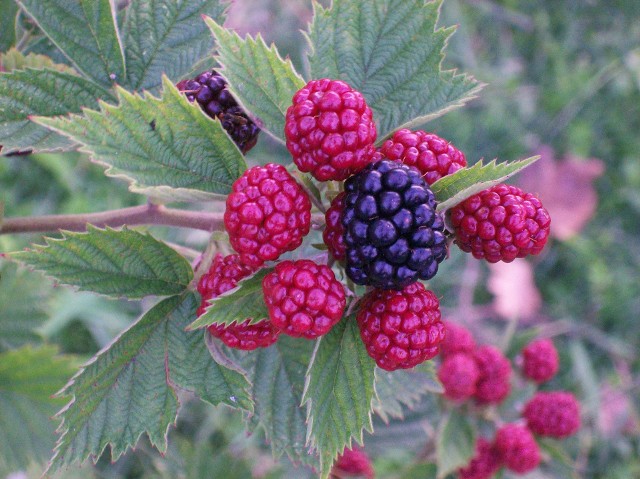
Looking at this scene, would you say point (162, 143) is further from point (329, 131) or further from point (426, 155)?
point (426, 155)

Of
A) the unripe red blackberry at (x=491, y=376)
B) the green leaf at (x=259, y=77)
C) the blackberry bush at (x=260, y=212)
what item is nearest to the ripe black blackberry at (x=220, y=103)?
the blackberry bush at (x=260, y=212)

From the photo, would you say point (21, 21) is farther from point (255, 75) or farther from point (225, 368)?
point (225, 368)

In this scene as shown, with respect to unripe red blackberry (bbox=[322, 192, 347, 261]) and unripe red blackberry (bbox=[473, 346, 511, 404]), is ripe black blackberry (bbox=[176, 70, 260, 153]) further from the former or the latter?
unripe red blackberry (bbox=[473, 346, 511, 404])

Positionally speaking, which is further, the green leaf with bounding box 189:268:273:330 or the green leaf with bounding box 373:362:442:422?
the green leaf with bounding box 373:362:442:422

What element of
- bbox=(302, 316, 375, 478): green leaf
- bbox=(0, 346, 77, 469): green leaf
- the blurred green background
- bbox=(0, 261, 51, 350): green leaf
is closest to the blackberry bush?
bbox=(302, 316, 375, 478): green leaf

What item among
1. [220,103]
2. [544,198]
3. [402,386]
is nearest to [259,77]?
[220,103]

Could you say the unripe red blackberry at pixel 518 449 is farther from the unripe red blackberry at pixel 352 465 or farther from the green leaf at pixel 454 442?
the unripe red blackberry at pixel 352 465
